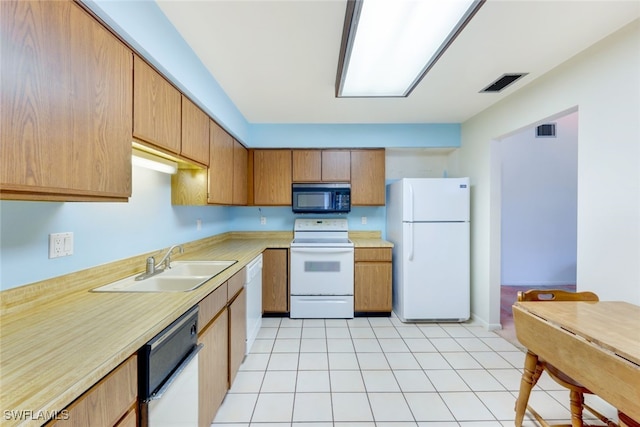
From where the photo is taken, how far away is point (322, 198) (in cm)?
348

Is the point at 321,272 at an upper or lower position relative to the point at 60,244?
lower

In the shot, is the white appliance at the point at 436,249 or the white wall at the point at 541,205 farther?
the white wall at the point at 541,205

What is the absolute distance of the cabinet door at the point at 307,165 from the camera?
3.53m

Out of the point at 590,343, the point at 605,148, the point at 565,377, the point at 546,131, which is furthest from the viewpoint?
the point at 546,131

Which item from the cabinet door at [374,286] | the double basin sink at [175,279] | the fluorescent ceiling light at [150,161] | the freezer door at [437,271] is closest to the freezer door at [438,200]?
the freezer door at [437,271]

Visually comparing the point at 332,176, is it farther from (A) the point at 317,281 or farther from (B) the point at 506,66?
(B) the point at 506,66

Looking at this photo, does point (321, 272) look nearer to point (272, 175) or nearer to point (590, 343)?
point (272, 175)

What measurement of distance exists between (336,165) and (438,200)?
4.36ft

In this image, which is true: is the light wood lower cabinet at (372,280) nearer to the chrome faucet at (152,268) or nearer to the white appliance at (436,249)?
the white appliance at (436,249)

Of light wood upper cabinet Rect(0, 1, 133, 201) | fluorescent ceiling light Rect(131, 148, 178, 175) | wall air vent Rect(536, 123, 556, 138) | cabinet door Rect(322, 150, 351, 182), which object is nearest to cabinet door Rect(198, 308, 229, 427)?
light wood upper cabinet Rect(0, 1, 133, 201)

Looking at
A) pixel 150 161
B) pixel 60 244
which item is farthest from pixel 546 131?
pixel 60 244

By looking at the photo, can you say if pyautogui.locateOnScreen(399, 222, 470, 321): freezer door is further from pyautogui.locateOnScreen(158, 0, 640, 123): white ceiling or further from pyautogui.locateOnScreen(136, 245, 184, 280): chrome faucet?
pyautogui.locateOnScreen(136, 245, 184, 280): chrome faucet

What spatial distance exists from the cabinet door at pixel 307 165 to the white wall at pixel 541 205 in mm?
3173

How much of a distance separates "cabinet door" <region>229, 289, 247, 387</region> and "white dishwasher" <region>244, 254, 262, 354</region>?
0.10 meters
